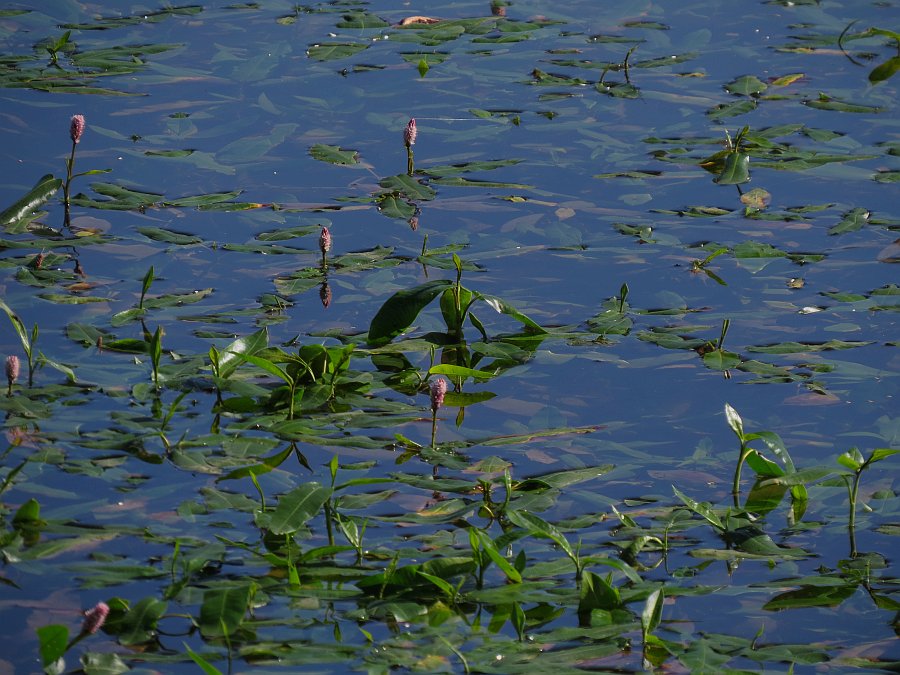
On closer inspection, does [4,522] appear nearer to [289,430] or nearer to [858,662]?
[289,430]

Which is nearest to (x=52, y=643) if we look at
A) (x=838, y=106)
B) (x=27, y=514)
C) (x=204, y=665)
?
(x=204, y=665)

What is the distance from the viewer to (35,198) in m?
3.29

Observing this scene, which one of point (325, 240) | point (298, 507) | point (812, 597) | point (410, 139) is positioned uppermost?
point (410, 139)

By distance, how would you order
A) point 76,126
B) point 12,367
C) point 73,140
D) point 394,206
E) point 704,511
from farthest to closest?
point 394,206 < point 73,140 < point 76,126 < point 12,367 < point 704,511

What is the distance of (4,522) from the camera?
2070 millimetres

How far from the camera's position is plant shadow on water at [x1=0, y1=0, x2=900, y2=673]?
193 cm

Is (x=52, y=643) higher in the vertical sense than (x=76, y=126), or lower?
lower

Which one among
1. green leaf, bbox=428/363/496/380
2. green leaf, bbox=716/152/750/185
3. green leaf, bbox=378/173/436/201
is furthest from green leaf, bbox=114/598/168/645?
green leaf, bbox=716/152/750/185

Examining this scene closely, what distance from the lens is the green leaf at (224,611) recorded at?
1.81m

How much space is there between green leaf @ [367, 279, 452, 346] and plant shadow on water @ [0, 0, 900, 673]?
12 mm

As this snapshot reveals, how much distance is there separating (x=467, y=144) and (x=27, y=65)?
5.51ft

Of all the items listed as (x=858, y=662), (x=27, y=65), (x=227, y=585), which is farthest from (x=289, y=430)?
(x=27, y=65)

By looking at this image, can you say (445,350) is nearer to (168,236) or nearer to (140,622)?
(168,236)

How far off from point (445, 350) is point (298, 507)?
0.82 metres
